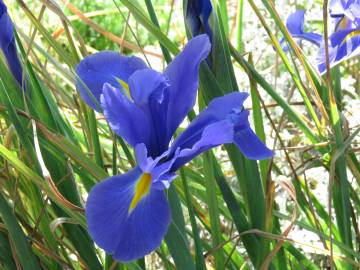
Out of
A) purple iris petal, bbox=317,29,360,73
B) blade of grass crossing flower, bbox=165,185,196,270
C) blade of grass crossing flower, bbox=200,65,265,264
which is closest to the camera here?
blade of grass crossing flower, bbox=165,185,196,270

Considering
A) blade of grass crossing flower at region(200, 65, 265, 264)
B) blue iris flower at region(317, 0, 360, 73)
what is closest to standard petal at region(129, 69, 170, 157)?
blade of grass crossing flower at region(200, 65, 265, 264)

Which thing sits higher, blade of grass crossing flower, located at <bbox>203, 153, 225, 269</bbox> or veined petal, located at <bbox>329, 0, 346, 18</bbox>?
veined petal, located at <bbox>329, 0, 346, 18</bbox>

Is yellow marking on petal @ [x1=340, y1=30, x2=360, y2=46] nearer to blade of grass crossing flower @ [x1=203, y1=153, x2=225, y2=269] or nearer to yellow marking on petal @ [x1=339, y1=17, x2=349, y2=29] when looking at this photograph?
yellow marking on petal @ [x1=339, y1=17, x2=349, y2=29]

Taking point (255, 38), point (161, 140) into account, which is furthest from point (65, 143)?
point (255, 38)

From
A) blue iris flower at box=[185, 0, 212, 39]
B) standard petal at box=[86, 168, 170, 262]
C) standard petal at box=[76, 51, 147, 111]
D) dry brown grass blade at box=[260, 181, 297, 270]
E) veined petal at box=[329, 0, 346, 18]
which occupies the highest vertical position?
blue iris flower at box=[185, 0, 212, 39]

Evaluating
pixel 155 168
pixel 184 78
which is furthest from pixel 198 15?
pixel 155 168

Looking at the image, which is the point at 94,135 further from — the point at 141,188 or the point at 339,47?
the point at 339,47

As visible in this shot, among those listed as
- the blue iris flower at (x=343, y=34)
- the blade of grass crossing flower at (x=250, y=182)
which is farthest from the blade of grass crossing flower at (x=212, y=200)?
the blue iris flower at (x=343, y=34)
